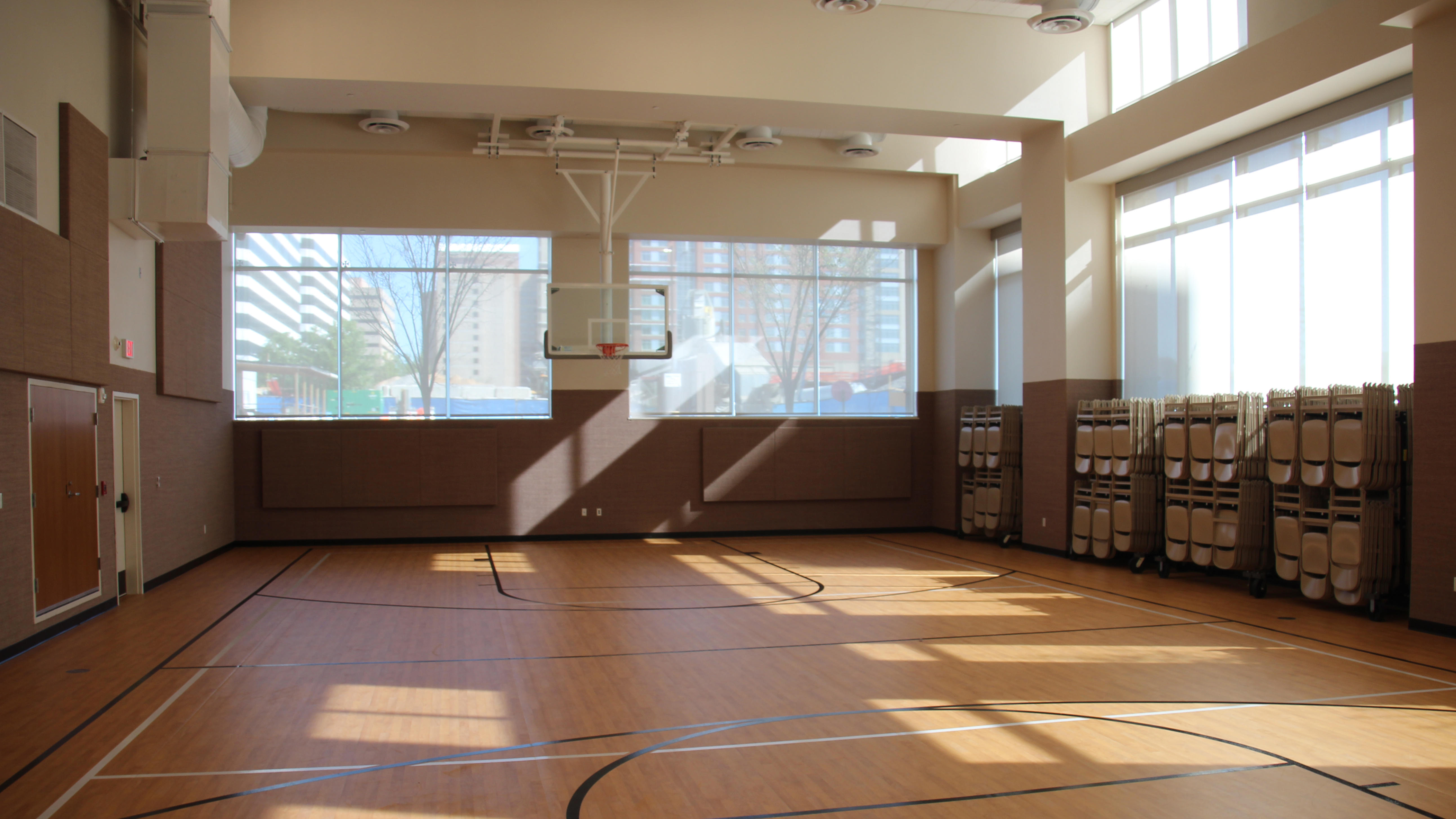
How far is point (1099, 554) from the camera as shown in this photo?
33.4 feet

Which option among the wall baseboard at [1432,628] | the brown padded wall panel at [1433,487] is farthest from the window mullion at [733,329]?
the wall baseboard at [1432,628]

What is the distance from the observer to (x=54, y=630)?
6.96 metres

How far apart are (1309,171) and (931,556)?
5.64 metres

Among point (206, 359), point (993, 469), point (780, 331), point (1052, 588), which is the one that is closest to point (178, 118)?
point (206, 359)

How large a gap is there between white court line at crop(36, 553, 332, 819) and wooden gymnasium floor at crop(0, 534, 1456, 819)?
0.03 meters

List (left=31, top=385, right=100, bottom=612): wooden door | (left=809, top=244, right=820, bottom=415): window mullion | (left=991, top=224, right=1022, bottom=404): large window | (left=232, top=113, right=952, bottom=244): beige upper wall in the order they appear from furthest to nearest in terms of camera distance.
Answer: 1. (left=809, top=244, right=820, bottom=415): window mullion
2. (left=991, top=224, right=1022, bottom=404): large window
3. (left=232, top=113, right=952, bottom=244): beige upper wall
4. (left=31, top=385, right=100, bottom=612): wooden door

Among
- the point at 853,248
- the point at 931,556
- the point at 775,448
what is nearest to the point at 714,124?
the point at 853,248

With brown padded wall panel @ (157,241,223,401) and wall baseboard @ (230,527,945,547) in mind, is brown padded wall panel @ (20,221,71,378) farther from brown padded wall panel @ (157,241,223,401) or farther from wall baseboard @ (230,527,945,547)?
wall baseboard @ (230,527,945,547)

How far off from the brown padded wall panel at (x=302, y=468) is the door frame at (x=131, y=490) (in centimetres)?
360

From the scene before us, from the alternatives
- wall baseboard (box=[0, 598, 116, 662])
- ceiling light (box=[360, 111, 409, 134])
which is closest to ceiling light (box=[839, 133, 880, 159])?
ceiling light (box=[360, 111, 409, 134])

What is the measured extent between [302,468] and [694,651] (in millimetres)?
8209

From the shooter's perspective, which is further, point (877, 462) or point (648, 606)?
point (877, 462)

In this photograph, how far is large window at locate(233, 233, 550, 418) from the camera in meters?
12.7

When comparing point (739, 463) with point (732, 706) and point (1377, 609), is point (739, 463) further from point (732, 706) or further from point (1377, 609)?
point (732, 706)
